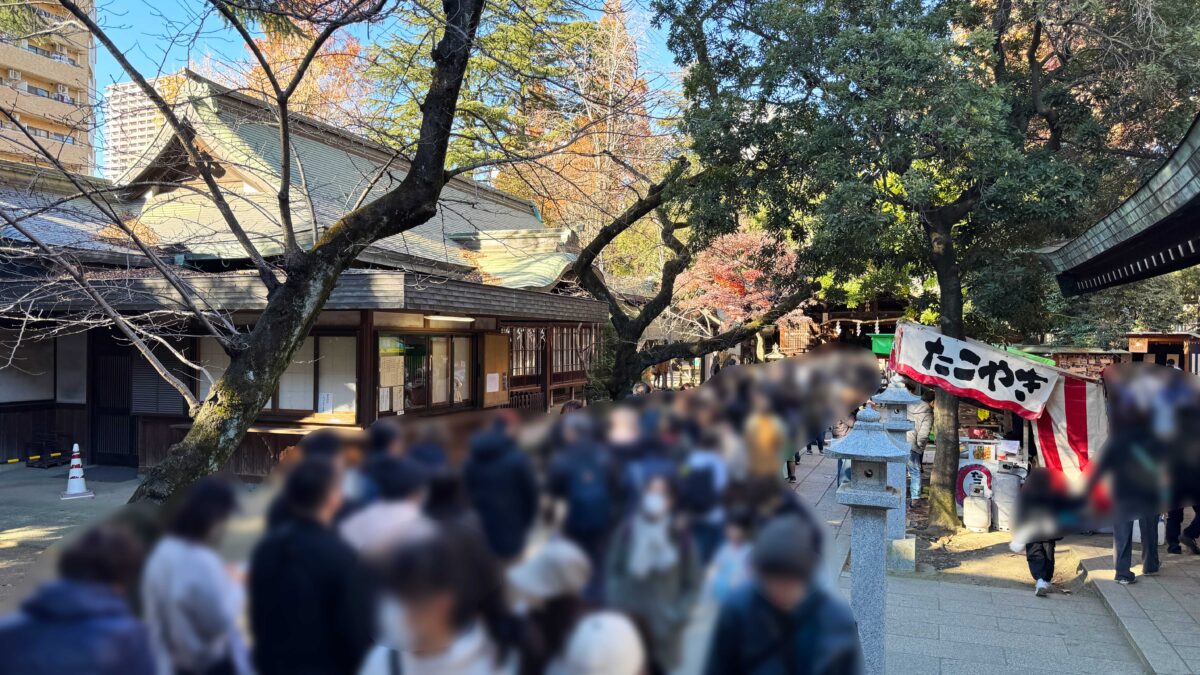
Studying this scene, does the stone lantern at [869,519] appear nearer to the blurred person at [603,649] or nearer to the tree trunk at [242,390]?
the blurred person at [603,649]

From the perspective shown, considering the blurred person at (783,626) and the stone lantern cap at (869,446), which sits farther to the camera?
the stone lantern cap at (869,446)

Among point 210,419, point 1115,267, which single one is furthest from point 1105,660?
point 210,419

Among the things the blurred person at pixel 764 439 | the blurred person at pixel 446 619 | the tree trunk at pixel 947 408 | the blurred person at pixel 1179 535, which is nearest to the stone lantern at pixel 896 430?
the tree trunk at pixel 947 408

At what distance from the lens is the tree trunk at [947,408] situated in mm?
9781

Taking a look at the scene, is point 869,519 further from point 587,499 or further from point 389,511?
point 389,511

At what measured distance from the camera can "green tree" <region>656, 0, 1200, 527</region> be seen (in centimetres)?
800

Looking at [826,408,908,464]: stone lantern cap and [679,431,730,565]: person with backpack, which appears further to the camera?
[826,408,908,464]: stone lantern cap

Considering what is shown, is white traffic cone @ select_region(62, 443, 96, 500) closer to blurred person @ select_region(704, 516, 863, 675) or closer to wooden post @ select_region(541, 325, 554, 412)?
wooden post @ select_region(541, 325, 554, 412)

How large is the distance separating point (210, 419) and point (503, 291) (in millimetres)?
7361

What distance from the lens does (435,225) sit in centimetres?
1702

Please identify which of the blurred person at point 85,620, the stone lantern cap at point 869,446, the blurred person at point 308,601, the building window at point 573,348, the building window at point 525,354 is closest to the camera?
the blurred person at point 85,620

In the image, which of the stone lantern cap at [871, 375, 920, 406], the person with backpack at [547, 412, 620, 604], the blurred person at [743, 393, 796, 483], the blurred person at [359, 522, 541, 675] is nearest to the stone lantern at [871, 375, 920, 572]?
the stone lantern cap at [871, 375, 920, 406]

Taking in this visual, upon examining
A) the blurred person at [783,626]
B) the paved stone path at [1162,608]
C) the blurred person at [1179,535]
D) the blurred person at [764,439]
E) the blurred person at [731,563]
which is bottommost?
the paved stone path at [1162,608]

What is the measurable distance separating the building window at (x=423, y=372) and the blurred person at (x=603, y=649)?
10315 millimetres
